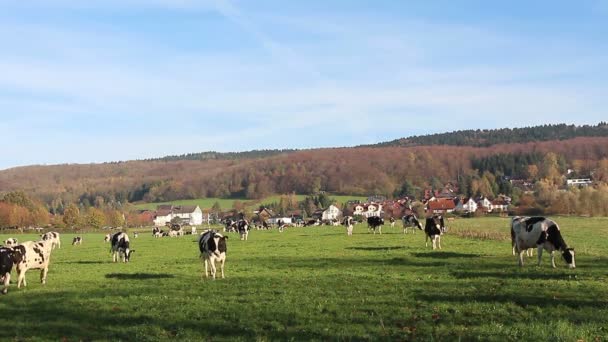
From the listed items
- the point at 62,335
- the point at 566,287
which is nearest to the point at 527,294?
the point at 566,287

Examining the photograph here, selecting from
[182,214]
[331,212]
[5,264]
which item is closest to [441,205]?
[331,212]

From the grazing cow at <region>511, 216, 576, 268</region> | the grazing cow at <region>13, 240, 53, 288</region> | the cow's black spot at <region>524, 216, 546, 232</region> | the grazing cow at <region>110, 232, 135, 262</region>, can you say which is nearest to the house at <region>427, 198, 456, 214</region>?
the grazing cow at <region>110, 232, 135, 262</region>

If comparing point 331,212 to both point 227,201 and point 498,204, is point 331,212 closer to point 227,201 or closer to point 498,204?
point 498,204

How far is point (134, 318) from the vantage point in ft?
49.8

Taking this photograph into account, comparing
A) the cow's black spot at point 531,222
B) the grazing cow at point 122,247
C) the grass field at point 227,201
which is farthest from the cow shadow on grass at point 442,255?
the grass field at point 227,201

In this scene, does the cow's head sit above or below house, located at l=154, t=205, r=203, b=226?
above

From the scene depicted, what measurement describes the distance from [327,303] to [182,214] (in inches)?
6499

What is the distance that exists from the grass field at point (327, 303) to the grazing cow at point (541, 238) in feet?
1.96

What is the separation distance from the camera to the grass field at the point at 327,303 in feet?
43.0

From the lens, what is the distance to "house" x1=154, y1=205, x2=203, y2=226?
17175cm

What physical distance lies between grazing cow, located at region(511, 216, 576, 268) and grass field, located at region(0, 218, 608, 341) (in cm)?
60

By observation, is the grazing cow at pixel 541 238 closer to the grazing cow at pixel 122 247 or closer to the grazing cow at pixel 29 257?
the grazing cow at pixel 29 257

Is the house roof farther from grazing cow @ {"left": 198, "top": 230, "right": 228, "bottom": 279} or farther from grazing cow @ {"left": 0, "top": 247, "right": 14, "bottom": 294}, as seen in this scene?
grazing cow @ {"left": 0, "top": 247, "right": 14, "bottom": 294}

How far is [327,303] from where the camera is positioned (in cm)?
1631
